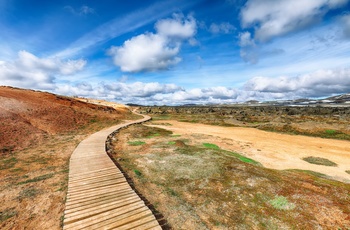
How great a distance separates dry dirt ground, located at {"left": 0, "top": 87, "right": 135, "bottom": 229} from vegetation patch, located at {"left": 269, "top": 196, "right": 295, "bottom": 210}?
33.7 ft

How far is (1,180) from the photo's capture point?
38.0 ft

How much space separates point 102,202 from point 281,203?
359 inches

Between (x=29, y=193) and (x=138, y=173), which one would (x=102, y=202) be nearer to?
(x=138, y=173)

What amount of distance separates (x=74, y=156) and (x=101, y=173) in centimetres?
508

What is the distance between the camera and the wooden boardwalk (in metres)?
7.10

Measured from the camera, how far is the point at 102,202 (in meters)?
8.44

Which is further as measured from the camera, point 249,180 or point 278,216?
point 249,180

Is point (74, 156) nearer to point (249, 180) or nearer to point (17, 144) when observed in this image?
point (17, 144)

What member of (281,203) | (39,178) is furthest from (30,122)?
(281,203)

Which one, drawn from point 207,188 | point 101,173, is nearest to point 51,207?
point 101,173

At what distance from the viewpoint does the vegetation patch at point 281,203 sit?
30.0ft

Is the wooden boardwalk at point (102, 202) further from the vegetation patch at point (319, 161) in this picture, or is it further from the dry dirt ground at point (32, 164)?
the vegetation patch at point (319, 161)

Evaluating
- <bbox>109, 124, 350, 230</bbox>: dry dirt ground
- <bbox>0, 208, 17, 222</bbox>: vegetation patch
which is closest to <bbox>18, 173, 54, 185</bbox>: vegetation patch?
<bbox>0, 208, 17, 222</bbox>: vegetation patch

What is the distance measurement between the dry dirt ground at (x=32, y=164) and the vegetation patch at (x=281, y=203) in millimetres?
10266
